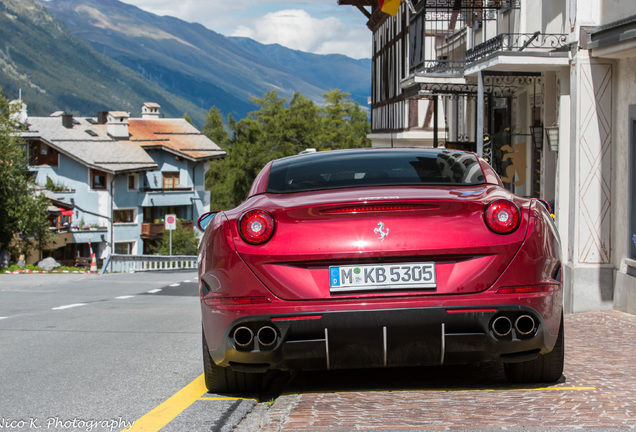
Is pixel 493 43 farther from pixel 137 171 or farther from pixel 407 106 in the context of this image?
pixel 137 171

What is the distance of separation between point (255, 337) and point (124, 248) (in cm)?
7200

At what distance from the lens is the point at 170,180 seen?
8200 centimetres

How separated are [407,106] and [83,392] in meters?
29.3

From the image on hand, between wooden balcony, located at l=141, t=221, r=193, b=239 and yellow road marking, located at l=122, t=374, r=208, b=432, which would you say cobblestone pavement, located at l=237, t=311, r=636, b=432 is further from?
wooden balcony, located at l=141, t=221, r=193, b=239

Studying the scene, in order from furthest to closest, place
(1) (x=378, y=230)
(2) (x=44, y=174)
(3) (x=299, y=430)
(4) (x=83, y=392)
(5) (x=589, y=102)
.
Answer: (2) (x=44, y=174)
(5) (x=589, y=102)
(4) (x=83, y=392)
(1) (x=378, y=230)
(3) (x=299, y=430)

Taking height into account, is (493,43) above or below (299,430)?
above

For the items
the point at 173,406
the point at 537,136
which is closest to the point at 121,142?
the point at 537,136

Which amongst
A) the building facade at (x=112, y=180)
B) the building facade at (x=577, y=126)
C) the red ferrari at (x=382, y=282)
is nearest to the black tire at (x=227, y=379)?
the red ferrari at (x=382, y=282)

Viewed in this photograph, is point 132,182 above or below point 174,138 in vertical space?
below

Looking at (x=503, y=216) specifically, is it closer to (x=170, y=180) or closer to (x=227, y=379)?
(x=227, y=379)

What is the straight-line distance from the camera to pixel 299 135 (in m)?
109

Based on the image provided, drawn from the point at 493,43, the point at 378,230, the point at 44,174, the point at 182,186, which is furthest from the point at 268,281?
the point at 182,186

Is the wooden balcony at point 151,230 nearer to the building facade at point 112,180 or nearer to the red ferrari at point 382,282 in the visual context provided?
the building facade at point 112,180

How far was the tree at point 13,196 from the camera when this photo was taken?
181 ft
